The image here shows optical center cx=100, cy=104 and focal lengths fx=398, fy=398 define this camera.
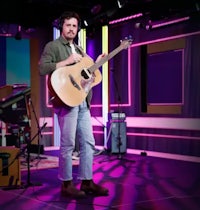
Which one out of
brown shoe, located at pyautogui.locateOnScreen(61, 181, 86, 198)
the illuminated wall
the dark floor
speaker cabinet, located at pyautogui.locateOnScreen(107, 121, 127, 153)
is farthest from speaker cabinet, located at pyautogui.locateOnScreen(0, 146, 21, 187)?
the illuminated wall

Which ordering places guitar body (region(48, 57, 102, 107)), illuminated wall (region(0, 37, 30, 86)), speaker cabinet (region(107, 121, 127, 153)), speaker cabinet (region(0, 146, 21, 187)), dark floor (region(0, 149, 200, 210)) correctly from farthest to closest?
illuminated wall (region(0, 37, 30, 86)), speaker cabinet (region(107, 121, 127, 153)), speaker cabinet (region(0, 146, 21, 187)), guitar body (region(48, 57, 102, 107)), dark floor (region(0, 149, 200, 210))

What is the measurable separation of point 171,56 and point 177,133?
4.61ft

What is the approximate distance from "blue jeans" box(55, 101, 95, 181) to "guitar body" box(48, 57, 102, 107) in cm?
9

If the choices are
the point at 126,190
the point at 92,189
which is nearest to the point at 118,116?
the point at 126,190

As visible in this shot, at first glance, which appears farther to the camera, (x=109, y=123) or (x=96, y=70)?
(x=109, y=123)

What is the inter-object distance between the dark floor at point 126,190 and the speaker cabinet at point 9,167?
0.19 meters

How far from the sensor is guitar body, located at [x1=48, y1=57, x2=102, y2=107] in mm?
3512

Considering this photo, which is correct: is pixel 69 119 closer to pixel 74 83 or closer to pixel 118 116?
pixel 74 83

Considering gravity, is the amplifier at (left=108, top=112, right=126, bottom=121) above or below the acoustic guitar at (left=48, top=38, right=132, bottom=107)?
below

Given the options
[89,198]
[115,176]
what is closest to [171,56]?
[115,176]

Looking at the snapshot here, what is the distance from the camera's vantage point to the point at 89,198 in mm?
3605

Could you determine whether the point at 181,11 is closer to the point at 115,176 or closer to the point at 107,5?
the point at 107,5

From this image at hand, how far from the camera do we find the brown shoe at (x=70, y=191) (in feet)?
11.7

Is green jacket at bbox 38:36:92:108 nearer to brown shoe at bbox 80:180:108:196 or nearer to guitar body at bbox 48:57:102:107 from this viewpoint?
guitar body at bbox 48:57:102:107
